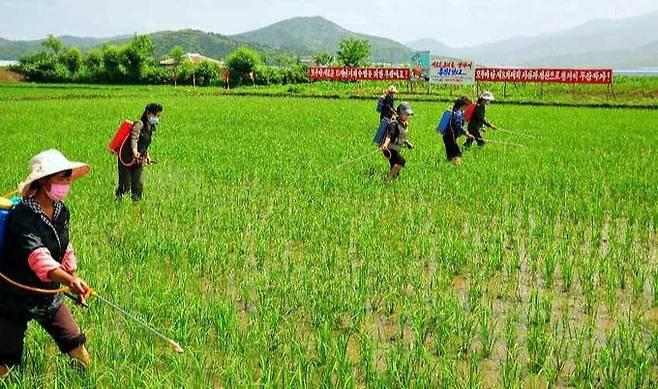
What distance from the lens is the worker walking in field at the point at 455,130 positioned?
Result: 33.7 feet

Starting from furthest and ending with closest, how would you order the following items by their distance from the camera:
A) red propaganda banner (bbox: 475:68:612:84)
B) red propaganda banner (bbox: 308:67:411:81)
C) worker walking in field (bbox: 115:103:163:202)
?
red propaganda banner (bbox: 308:67:411:81) < red propaganda banner (bbox: 475:68:612:84) < worker walking in field (bbox: 115:103:163:202)

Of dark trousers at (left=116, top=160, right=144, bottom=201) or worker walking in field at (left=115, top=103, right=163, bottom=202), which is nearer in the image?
worker walking in field at (left=115, top=103, right=163, bottom=202)

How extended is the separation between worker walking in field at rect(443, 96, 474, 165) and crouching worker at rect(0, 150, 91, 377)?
26.0 ft

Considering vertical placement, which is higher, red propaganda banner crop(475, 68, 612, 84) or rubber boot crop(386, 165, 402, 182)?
red propaganda banner crop(475, 68, 612, 84)

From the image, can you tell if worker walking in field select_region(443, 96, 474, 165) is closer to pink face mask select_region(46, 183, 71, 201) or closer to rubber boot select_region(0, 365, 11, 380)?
pink face mask select_region(46, 183, 71, 201)

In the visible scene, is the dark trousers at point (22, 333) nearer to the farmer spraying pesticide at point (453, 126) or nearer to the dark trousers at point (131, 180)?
the dark trousers at point (131, 180)

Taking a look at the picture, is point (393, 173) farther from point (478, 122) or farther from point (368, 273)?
point (368, 273)

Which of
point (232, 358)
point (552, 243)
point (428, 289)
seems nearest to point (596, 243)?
point (552, 243)

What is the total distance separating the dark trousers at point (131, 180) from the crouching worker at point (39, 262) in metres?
4.41

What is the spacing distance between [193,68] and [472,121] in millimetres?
42245

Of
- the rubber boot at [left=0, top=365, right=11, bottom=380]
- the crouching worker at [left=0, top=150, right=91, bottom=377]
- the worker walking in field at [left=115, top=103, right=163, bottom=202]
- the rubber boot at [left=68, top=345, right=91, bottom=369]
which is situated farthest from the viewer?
the worker walking in field at [left=115, top=103, right=163, bottom=202]

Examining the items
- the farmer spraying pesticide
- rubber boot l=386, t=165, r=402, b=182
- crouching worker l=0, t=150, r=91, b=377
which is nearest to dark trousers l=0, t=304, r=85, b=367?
crouching worker l=0, t=150, r=91, b=377

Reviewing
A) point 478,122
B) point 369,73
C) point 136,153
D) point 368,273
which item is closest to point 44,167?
point 368,273

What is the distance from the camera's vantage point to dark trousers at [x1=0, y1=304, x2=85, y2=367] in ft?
9.96
